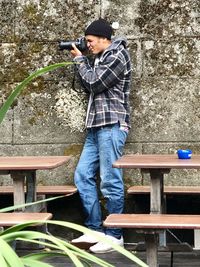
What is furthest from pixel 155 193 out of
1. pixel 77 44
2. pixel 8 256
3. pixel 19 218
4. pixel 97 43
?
pixel 8 256

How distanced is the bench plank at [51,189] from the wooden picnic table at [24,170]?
0.77 ft

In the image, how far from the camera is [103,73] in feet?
17.3

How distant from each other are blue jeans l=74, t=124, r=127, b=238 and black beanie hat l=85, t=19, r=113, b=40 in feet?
2.29

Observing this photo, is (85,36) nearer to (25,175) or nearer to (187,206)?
(25,175)

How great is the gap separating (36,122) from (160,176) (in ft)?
4.75

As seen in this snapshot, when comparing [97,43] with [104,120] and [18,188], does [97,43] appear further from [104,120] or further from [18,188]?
[18,188]

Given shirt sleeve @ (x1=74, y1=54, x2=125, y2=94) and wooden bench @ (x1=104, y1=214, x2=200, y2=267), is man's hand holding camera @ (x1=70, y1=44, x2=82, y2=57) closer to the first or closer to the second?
shirt sleeve @ (x1=74, y1=54, x2=125, y2=94)

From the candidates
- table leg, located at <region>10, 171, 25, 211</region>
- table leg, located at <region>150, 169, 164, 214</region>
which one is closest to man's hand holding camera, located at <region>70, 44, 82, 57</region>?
table leg, located at <region>10, 171, 25, 211</region>

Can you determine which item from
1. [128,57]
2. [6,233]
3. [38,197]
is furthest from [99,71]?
[6,233]

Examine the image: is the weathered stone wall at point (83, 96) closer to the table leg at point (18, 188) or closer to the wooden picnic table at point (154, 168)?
the wooden picnic table at point (154, 168)

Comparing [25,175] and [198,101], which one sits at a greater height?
[198,101]

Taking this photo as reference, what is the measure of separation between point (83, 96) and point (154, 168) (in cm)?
140

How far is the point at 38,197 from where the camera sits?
5.54m

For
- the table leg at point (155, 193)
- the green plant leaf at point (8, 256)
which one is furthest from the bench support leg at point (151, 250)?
the green plant leaf at point (8, 256)
